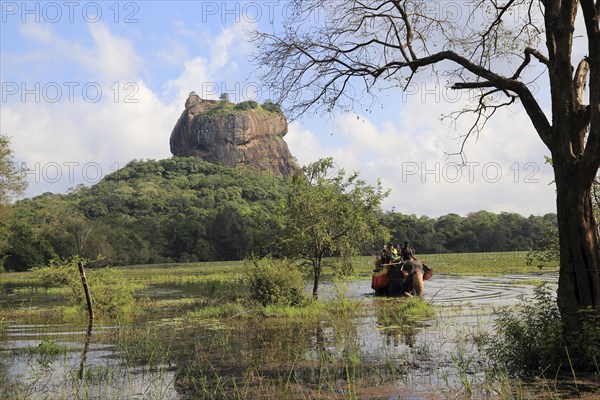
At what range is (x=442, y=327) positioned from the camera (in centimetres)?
1535

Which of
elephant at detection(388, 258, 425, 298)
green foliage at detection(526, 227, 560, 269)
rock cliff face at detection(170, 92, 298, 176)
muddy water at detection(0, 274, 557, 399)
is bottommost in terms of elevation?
muddy water at detection(0, 274, 557, 399)

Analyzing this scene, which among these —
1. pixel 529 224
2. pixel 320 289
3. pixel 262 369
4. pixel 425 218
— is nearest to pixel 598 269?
pixel 262 369

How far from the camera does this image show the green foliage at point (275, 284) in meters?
19.8

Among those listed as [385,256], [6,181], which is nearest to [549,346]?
[385,256]

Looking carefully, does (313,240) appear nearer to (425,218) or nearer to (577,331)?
(577,331)

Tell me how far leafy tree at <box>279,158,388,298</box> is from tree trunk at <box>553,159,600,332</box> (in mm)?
11631

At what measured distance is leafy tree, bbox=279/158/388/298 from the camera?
21.3 metres

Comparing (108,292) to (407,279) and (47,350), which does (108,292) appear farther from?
(407,279)

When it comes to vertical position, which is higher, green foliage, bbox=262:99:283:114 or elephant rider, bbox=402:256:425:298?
green foliage, bbox=262:99:283:114

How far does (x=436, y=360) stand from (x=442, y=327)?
4.52m

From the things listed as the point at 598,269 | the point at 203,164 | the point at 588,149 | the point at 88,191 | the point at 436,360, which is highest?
the point at 203,164

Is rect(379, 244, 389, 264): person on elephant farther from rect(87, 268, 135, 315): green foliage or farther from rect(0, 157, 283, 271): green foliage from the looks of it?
rect(0, 157, 283, 271): green foliage

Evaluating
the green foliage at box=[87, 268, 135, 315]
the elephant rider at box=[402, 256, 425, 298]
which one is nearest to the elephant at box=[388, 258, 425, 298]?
the elephant rider at box=[402, 256, 425, 298]

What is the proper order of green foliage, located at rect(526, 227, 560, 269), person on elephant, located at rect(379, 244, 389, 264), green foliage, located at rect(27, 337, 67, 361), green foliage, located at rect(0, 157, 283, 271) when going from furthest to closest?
green foliage, located at rect(0, 157, 283, 271) → person on elephant, located at rect(379, 244, 389, 264) → green foliage, located at rect(27, 337, 67, 361) → green foliage, located at rect(526, 227, 560, 269)
